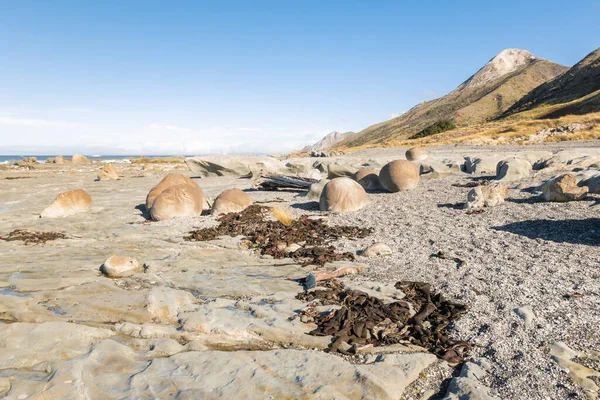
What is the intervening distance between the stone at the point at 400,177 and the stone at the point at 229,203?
16.8ft

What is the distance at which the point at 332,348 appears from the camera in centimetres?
405

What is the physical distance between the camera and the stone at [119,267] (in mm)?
6336

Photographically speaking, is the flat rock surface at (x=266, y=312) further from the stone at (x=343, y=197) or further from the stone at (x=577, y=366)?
the stone at (x=343, y=197)

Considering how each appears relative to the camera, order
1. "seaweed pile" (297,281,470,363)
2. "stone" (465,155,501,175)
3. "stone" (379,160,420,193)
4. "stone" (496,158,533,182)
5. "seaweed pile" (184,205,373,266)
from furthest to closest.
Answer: "stone" (465,155,501,175) < "stone" (379,160,420,193) < "stone" (496,158,533,182) < "seaweed pile" (184,205,373,266) < "seaweed pile" (297,281,470,363)

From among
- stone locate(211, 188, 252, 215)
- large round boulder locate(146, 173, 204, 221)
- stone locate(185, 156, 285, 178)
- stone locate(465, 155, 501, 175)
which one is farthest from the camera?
stone locate(185, 156, 285, 178)

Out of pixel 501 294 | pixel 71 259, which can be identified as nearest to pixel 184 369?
pixel 501 294

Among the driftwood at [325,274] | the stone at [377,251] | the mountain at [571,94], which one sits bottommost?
the driftwood at [325,274]

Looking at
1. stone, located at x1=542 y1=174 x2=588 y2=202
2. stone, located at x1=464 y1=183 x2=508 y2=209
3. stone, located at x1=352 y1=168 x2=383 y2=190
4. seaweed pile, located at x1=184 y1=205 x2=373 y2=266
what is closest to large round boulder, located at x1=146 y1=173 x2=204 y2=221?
Answer: seaweed pile, located at x1=184 y1=205 x2=373 y2=266

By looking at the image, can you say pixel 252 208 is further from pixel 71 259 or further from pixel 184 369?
pixel 184 369

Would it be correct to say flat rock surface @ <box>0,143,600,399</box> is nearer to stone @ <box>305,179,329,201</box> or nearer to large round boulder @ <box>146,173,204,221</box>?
large round boulder @ <box>146,173,204,221</box>

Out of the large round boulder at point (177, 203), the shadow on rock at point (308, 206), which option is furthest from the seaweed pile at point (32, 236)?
the shadow on rock at point (308, 206)

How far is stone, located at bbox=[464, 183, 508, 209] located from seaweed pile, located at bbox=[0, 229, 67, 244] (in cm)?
1019

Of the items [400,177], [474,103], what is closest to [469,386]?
[400,177]

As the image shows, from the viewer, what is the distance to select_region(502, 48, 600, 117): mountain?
142 ft
